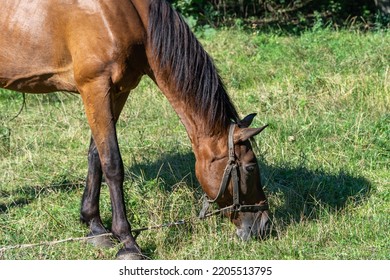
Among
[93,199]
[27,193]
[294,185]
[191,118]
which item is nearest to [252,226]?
[191,118]

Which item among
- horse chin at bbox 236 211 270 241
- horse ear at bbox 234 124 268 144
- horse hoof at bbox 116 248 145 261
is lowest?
horse hoof at bbox 116 248 145 261

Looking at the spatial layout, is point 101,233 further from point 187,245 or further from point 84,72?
point 84,72

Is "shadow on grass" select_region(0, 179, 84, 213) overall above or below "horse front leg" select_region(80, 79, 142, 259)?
below

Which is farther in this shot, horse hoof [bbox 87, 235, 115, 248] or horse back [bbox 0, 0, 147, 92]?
horse hoof [bbox 87, 235, 115, 248]

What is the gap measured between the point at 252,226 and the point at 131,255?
3.08 ft

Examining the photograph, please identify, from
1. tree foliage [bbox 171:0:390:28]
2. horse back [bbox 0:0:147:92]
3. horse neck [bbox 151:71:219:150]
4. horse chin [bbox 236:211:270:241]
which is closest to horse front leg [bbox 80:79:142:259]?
horse back [bbox 0:0:147:92]

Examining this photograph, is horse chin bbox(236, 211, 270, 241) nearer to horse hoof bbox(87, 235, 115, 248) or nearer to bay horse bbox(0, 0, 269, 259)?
bay horse bbox(0, 0, 269, 259)

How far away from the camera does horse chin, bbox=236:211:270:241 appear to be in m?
5.68

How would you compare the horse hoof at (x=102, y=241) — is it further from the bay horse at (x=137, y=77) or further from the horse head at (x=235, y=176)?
the horse head at (x=235, y=176)

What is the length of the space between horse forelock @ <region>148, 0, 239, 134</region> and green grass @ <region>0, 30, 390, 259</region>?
2.58 feet

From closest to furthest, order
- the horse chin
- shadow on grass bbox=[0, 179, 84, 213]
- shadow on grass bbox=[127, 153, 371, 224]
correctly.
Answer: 1. the horse chin
2. shadow on grass bbox=[127, 153, 371, 224]
3. shadow on grass bbox=[0, 179, 84, 213]

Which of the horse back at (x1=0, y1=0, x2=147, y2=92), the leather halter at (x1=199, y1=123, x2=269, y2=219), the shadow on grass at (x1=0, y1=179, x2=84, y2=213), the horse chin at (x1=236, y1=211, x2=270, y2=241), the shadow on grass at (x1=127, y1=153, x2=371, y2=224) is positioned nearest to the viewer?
the horse back at (x1=0, y1=0, x2=147, y2=92)

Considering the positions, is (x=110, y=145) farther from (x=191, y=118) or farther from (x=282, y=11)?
(x=282, y=11)

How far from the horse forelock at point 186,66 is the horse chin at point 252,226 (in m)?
0.69
